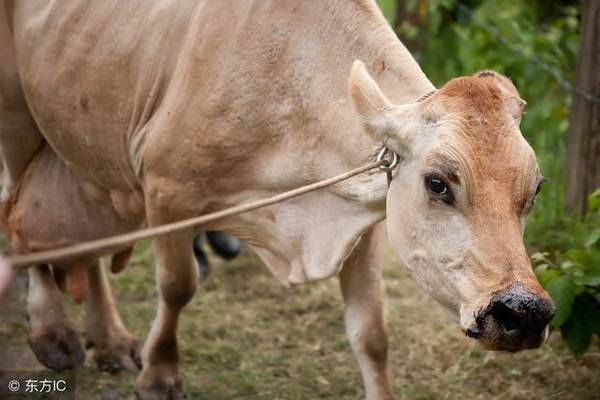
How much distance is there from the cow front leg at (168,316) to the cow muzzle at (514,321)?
1473mm

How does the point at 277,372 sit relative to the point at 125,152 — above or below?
below

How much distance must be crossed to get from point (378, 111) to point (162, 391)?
1643mm

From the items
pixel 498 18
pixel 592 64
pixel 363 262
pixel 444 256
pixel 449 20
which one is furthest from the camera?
pixel 498 18

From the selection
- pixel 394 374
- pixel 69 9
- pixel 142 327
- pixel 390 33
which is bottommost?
pixel 142 327

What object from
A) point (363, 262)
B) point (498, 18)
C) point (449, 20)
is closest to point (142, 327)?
point (363, 262)

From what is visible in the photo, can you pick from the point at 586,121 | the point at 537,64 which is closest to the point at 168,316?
the point at 586,121

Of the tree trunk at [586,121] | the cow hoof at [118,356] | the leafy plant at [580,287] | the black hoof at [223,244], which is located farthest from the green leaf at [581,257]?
the black hoof at [223,244]

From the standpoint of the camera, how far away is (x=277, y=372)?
533 centimetres

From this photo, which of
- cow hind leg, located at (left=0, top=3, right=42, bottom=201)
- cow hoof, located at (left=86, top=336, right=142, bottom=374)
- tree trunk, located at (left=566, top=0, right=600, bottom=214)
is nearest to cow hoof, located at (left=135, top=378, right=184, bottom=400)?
cow hoof, located at (left=86, top=336, right=142, bottom=374)

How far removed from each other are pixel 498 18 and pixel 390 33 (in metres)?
4.09

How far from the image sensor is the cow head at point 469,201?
3.48 m

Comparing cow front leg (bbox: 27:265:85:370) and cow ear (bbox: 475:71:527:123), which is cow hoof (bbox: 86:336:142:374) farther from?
cow ear (bbox: 475:71:527:123)

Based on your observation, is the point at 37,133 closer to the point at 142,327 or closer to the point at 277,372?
the point at 142,327

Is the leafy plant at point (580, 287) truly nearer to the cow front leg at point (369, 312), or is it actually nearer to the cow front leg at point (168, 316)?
the cow front leg at point (369, 312)
